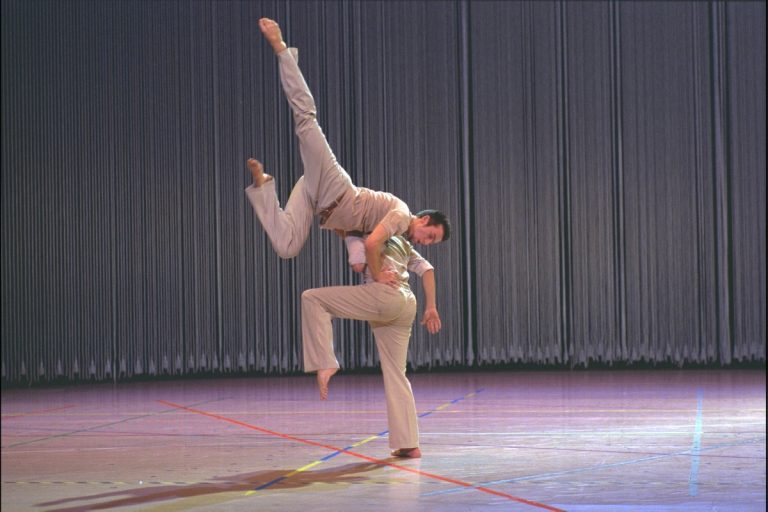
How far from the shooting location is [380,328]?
414cm

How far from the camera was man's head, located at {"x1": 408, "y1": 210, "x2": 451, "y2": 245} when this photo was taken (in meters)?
4.09

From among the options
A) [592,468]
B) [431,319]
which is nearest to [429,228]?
[431,319]

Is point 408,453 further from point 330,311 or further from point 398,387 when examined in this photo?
point 330,311

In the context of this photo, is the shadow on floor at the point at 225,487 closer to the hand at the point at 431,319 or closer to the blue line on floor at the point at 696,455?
the hand at the point at 431,319

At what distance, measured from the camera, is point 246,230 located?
941cm

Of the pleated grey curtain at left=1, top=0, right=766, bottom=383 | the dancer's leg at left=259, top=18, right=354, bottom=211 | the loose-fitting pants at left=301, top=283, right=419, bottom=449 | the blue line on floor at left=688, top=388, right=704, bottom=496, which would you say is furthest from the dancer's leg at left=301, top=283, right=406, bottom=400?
the pleated grey curtain at left=1, top=0, right=766, bottom=383

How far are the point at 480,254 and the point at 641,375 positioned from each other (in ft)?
5.90

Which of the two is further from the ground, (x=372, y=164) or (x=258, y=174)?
(x=372, y=164)

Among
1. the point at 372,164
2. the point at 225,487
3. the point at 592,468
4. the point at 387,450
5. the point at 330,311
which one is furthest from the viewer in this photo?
the point at 372,164

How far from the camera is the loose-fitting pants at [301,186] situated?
3996 mm

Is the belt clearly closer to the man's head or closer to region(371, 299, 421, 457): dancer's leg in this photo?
the man's head

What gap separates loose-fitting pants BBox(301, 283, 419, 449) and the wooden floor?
18 cm

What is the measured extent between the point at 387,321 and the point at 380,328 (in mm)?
75

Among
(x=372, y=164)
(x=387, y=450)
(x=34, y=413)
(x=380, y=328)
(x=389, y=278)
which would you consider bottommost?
(x=34, y=413)
